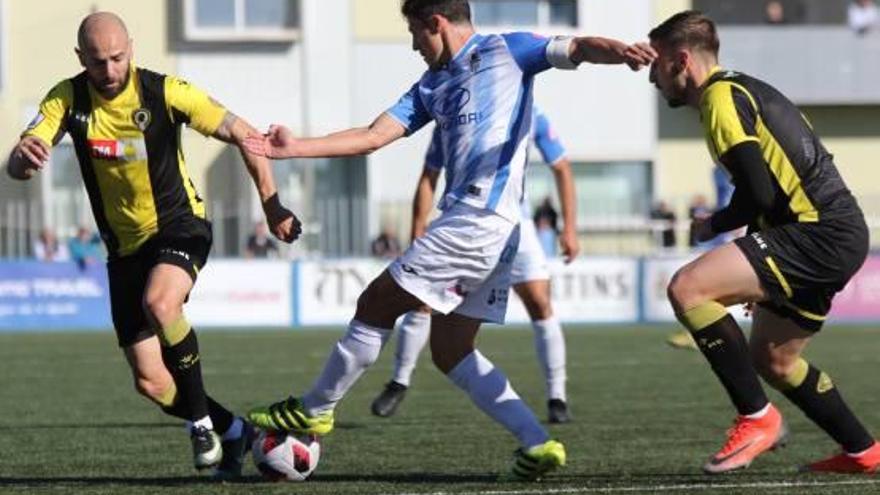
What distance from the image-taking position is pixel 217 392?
1503 cm

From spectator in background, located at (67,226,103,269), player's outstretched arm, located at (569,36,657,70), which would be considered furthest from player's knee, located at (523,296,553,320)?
spectator in background, located at (67,226,103,269)

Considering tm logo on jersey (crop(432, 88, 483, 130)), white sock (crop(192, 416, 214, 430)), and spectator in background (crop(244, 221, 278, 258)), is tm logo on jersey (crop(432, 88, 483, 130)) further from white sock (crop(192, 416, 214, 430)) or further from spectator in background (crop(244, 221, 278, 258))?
spectator in background (crop(244, 221, 278, 258))

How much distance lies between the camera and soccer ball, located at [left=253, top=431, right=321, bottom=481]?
8.30m

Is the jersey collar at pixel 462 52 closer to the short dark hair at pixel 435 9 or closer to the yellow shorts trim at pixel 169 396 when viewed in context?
the short dark hair at pixel 435 9

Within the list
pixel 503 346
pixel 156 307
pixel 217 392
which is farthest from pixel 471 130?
pixel 503 346

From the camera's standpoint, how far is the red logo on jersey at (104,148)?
856 centimetres

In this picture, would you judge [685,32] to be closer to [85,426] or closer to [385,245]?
[85,426]

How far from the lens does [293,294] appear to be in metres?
28.2

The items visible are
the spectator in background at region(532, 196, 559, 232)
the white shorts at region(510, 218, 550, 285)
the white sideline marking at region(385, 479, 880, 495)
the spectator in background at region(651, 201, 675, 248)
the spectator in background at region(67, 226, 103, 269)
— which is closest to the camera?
the white sideline marking at region(385, 479, 880, 495)

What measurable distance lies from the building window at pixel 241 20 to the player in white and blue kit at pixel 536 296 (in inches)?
922

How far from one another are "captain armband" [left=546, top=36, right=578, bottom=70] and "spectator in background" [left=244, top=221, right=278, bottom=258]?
22375 millimetres

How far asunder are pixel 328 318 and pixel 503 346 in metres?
6.21

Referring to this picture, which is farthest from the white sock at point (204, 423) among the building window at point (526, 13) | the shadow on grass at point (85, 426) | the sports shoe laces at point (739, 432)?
the building window at point (526, 13)

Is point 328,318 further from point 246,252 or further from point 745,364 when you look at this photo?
point 745,364
